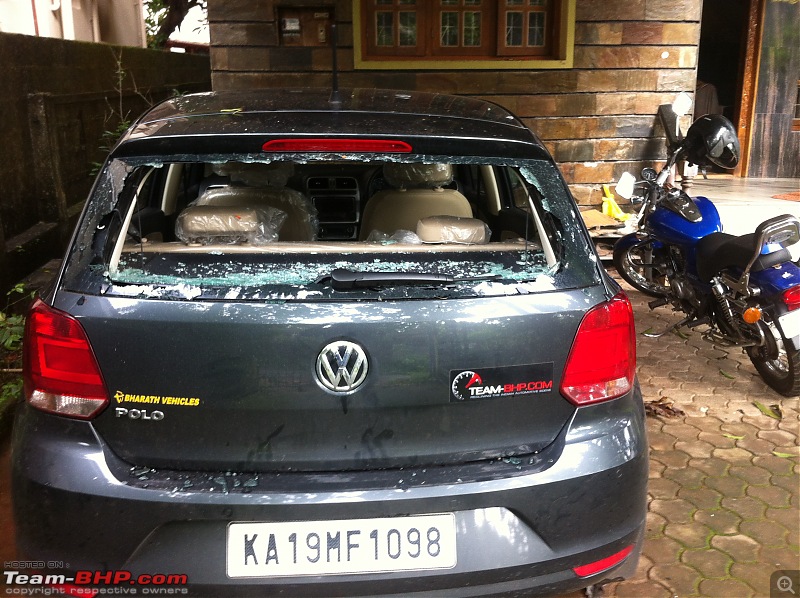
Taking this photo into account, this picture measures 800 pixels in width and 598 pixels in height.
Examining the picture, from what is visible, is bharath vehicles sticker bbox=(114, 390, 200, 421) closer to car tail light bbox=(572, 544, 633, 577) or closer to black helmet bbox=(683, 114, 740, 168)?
car tail light bbox=(572, 544, 633, 577)

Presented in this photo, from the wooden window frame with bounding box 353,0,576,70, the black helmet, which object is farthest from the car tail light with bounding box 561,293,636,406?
the wooden window frame with bounding box 353,0,576,70

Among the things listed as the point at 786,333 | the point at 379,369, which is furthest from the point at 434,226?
the point at 786,333

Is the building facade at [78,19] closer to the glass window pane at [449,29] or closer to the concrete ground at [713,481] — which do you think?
the glass window pane at [449,29]

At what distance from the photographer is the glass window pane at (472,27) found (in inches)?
276

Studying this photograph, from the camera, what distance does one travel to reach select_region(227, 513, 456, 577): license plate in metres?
1.74

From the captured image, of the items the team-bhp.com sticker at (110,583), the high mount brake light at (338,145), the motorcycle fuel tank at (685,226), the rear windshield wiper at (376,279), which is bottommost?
the team-bhp.com sticker at (110,583)

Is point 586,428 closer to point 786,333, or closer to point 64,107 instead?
point 786,333

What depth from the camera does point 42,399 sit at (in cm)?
186

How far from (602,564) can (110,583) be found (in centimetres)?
124

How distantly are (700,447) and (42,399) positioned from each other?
305cm

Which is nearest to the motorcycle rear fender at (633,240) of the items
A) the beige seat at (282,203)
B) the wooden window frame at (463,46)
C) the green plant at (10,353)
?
the wooden window frame at (463,46)

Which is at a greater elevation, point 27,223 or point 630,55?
point 630,55

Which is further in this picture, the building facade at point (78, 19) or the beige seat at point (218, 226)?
the building facade at point (78, 19)

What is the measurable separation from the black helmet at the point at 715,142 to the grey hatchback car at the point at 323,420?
3.75m
